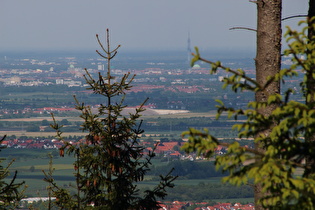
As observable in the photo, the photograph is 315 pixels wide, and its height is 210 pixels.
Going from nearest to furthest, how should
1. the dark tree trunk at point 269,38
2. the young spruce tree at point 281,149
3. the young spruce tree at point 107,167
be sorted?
the young spruce tree at point 281,149 < the dark tree trunk at point 269,38 < the young spruce tree at point 107,167

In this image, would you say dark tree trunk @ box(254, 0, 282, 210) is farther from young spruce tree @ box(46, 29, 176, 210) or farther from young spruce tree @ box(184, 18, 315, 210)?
young spruce tree @ box(46, 29, 176, 210)

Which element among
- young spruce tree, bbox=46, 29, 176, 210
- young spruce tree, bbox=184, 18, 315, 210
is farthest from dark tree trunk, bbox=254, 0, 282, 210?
young spruce tree, bbox=46, 29, 176, 210

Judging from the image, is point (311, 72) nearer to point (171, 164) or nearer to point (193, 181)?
point (193, 181)

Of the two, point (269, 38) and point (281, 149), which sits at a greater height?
point (269, 38)

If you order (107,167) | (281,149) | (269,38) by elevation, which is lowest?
(107,167)

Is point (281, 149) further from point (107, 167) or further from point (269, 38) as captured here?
point (107, 167)

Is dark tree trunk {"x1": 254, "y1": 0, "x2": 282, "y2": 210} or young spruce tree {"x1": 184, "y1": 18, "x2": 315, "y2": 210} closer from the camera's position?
young spruce tree {"x1": 184, "y1": 18, "x2": 315, "y2": 210}

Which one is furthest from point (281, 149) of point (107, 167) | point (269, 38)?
point (107, 167)

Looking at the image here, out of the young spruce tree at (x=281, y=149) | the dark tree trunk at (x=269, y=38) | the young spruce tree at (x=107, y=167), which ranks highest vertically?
the dark tree trunk at (x=269, y=38)

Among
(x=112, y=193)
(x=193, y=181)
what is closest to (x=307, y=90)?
(x=112, y=193)

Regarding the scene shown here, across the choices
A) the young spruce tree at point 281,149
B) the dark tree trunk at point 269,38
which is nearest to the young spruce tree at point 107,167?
the dark tree trunk at point 269,38

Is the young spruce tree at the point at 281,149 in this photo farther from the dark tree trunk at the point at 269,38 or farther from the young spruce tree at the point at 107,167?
the young spruce tree at the point at 107,167

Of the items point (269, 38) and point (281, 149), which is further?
Result: point (269, 38)
